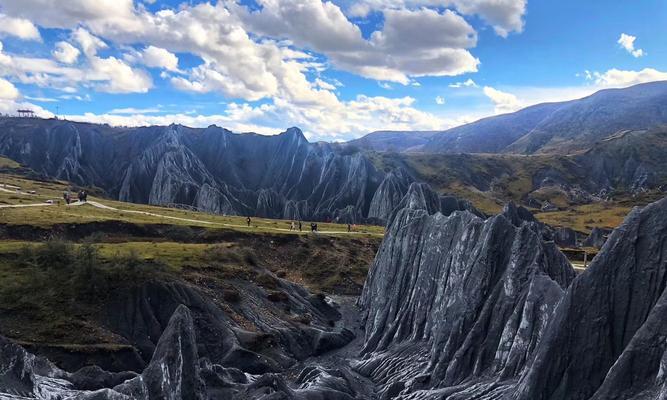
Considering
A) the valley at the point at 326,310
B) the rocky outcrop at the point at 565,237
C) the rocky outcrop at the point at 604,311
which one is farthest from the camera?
the rocky outcrop at the point at 565,237

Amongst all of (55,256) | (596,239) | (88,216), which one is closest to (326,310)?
(55,256)

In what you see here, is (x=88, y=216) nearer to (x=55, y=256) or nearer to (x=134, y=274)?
(x=55, y=256)

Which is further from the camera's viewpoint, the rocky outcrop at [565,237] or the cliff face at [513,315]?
the rocky outcrop at [565,237]

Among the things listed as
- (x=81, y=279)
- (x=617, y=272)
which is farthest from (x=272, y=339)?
(x=617, y=272)

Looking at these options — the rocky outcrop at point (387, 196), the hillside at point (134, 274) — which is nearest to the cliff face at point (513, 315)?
the hillside at point (134, 274)

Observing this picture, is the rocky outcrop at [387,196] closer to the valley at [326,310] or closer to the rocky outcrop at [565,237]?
the rocky outcrop at [565,237]

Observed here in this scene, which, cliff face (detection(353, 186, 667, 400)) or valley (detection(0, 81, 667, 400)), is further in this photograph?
valley (detection(0, 81, 667, 400))

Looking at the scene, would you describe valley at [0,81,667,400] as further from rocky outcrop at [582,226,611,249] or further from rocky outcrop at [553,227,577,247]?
rocky outcrop at [582,226,611,249]

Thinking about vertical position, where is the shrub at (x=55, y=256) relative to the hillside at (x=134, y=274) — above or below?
above

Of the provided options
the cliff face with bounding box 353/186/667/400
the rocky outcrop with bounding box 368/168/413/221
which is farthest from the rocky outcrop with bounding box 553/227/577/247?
the cliff face with bounding box 353/186/667/400
